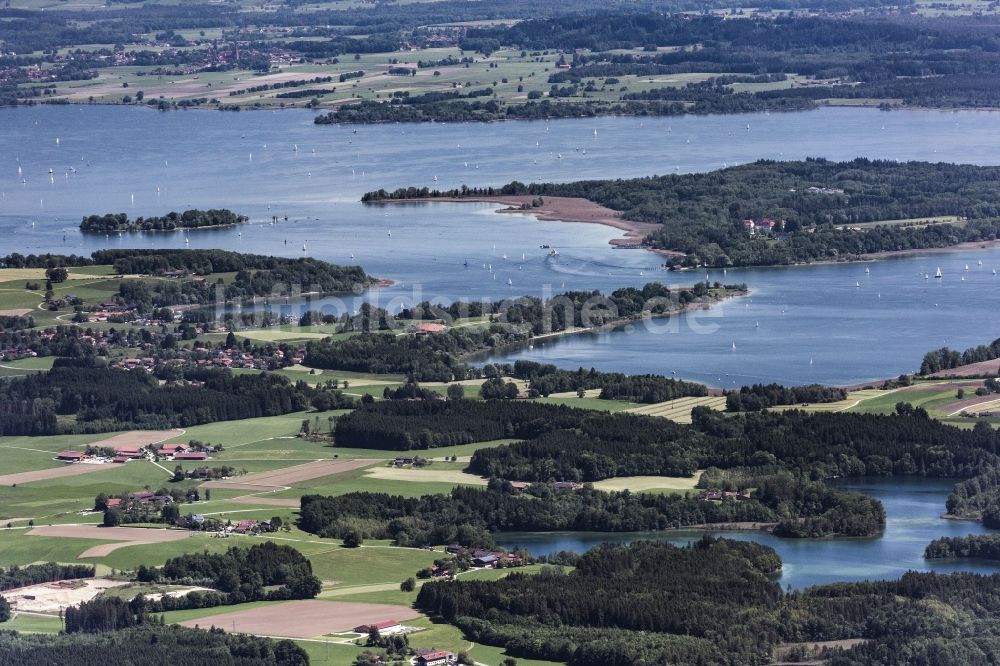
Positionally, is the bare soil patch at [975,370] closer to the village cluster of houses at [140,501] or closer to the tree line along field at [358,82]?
the village cluster of houses at [140,501]

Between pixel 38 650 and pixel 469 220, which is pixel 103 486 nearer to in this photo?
pixel 38 650

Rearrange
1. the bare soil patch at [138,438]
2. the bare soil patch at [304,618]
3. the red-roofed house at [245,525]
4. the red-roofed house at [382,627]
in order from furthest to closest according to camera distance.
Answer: the bare soil patch at [138,438], the red-roofed house at [245,525], the bare soil patch at [304,618], the red-roofed house at [382,627]

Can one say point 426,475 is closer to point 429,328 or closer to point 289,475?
point 289,475

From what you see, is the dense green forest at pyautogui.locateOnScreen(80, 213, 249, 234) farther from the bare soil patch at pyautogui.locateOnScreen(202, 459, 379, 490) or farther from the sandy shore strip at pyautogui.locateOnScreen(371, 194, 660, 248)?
the bare soil patch at pyautogui.locateOnScreen(202, 459, 379, 490)

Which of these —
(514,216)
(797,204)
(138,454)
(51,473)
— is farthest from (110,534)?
(797,204)

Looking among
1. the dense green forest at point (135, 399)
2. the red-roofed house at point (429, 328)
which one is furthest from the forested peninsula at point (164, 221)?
the dense green forest at point (135, 399)

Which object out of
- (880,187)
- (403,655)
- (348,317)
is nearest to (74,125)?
(880,187)
